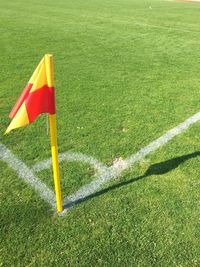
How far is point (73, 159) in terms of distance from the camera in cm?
459

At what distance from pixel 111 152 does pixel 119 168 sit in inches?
15.7

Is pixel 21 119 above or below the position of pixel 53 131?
above

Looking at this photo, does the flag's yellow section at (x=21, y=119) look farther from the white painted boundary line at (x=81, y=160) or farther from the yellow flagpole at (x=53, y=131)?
the white painted boundary line at (x=81, y=160)

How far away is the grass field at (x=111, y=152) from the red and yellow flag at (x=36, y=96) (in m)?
1.23

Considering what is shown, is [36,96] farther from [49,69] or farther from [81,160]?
[81,160]

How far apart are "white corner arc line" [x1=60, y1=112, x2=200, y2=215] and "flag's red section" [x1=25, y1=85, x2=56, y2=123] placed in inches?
50.5

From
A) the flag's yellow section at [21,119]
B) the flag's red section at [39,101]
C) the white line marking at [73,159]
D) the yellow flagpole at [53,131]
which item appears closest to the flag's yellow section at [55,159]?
the yellow flagpole at [53,131]

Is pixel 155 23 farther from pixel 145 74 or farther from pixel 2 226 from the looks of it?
A: pixel 2 226

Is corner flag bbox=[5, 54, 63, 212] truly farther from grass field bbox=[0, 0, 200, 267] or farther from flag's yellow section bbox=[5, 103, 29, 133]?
grass field bbox=[0, 0, 200, 267]

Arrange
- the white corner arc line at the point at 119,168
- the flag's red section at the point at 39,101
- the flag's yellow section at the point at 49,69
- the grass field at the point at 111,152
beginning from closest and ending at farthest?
the flag's yellow section at the point at 49,69, the flag's red section at the point at 39,101, the grass field at the point at 111,152, the white corner arc line at the point at 119,168

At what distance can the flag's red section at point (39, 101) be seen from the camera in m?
2.94

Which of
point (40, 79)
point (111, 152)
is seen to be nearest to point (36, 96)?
point (40, 79)

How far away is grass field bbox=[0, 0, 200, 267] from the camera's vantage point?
331cm

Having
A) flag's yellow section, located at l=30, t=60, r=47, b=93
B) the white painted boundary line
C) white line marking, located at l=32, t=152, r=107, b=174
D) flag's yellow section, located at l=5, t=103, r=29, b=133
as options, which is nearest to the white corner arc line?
the white painted boundary line
